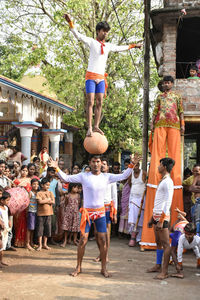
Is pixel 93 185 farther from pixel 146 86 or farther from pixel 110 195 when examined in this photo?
pixel 146 86

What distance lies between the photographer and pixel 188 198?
7578mm

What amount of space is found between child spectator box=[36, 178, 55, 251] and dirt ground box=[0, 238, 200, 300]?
33cm

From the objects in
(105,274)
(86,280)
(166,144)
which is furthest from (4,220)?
(166,144)

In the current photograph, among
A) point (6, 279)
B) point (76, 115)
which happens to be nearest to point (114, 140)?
point (76, 115)

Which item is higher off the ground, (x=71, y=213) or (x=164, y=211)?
(x=164, y=211)

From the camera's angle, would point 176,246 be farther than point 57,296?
Yes

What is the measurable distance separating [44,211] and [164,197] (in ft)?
8.54

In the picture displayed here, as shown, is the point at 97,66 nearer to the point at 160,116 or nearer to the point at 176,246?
the point at 160,116

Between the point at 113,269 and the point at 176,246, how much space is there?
1062mm

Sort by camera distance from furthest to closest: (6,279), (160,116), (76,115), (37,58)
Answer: (76,115) → (37,58) → (160,116) → (6,279)

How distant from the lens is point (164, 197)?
5.17m

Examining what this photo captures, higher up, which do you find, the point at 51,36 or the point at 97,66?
the point at 51,36

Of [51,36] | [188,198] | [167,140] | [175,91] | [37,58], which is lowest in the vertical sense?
[188,198]

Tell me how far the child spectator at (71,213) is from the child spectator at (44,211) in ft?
1.49
